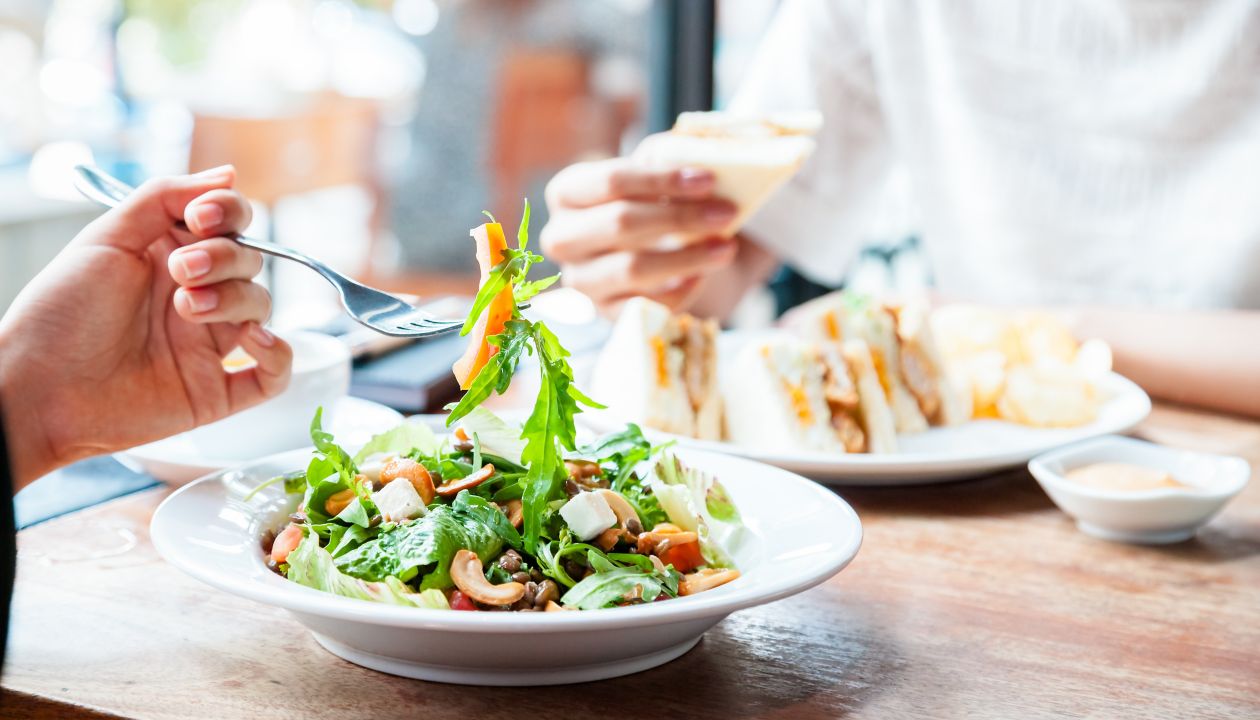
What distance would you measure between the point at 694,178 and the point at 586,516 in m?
1.29

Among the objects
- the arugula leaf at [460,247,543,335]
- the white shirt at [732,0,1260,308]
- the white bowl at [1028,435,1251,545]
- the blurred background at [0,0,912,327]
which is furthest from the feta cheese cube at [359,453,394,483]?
the blurred background at [0,0,912,327]

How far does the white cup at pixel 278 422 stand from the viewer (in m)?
1.68

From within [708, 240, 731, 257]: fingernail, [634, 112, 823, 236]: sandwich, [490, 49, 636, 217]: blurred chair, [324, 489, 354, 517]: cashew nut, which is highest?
[490, 49, 636, 217]: blurred chair

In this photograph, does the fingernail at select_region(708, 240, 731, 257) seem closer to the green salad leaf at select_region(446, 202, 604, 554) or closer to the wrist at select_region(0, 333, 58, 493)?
the green salad leaf at select_region(446, 202, 604, 554)

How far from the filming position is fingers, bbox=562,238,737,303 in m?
2.51

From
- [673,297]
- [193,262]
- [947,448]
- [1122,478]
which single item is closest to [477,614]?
[193,262]

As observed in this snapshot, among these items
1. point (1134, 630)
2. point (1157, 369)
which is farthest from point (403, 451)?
point (1157, 369)

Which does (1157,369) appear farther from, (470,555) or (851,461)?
(470,555)

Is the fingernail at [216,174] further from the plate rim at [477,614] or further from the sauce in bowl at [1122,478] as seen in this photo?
the sauce in bowl at [1122,478]

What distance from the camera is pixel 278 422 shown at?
5.57ft

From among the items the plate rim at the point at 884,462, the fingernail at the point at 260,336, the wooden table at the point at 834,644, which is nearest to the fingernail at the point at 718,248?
the plate rim at the point at 884,462

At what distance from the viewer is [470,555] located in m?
1.07

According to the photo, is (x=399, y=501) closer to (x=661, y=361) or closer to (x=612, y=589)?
(x=612, y=589)

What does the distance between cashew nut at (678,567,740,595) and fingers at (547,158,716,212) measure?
1.29 meters
